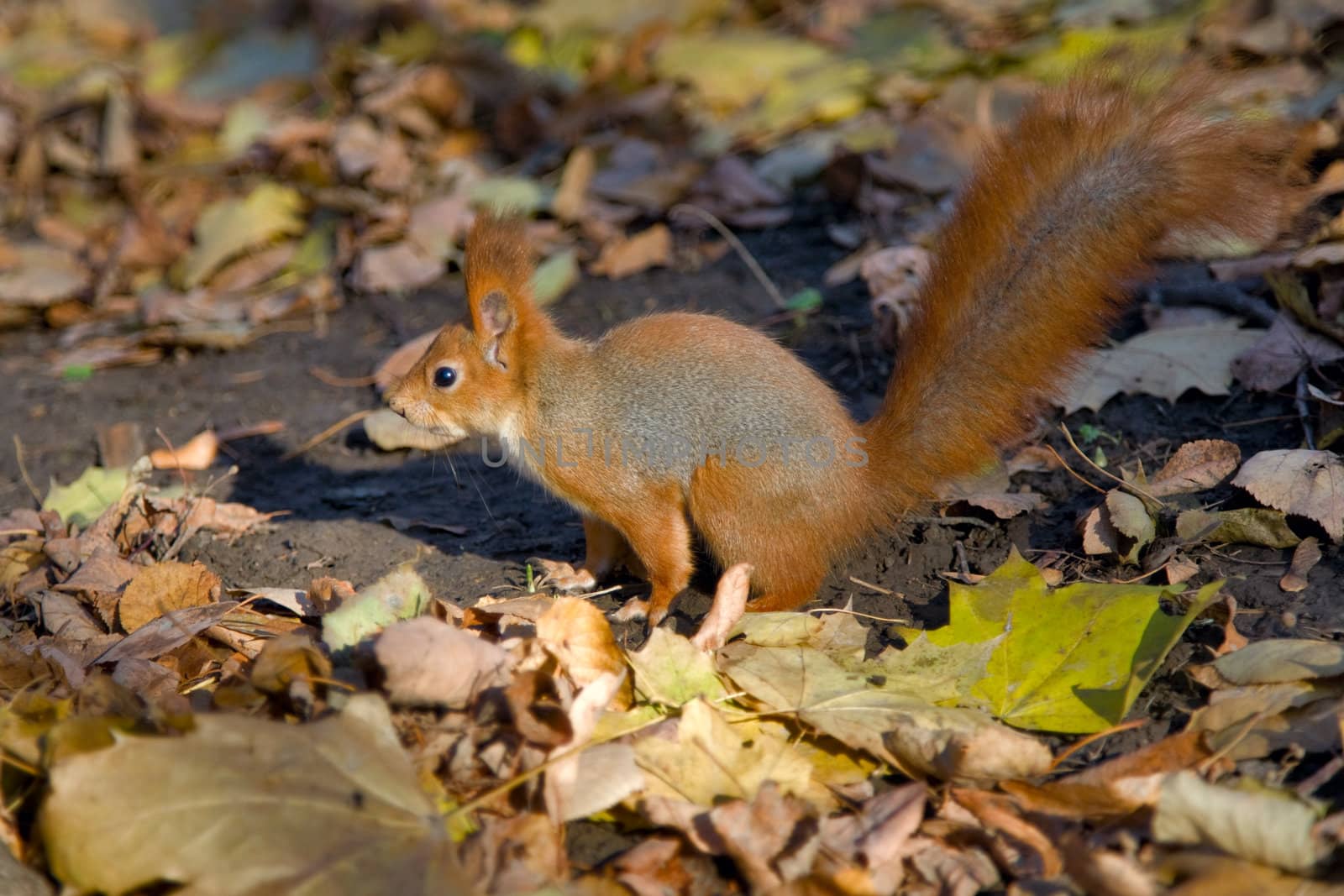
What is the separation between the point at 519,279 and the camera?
2.81 m

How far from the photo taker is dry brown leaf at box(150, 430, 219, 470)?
353 centimetres

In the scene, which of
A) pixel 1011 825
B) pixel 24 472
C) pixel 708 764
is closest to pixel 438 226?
pixel 24 472

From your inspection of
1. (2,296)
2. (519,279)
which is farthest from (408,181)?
(519,279)

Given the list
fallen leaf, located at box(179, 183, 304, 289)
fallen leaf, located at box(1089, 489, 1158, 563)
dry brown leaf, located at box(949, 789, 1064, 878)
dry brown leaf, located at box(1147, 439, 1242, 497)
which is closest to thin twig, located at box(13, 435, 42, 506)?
fallen leaf, located at box(179, 183, 304, 289)

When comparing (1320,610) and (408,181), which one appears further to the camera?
(408,181)

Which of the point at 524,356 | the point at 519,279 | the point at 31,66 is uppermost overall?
the point at 31,66

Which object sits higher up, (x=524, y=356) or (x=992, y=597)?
(x=524, y=356)

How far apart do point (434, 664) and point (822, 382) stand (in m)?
1.15

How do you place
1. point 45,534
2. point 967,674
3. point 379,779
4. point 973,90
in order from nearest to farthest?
point 379,779
point 967,674
point 45,534
point 973,90

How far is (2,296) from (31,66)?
275 centimetres

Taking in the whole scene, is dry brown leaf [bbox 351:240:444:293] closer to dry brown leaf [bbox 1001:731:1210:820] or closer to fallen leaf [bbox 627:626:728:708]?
fallen leaf [bbox 627:626:728:708]

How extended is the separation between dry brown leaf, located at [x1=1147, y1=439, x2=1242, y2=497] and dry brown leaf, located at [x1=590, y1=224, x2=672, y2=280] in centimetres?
207

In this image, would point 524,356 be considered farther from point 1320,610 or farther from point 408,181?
point 408,181

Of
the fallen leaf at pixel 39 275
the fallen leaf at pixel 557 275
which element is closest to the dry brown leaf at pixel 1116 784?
the fallen leaf at pixel 557 275
